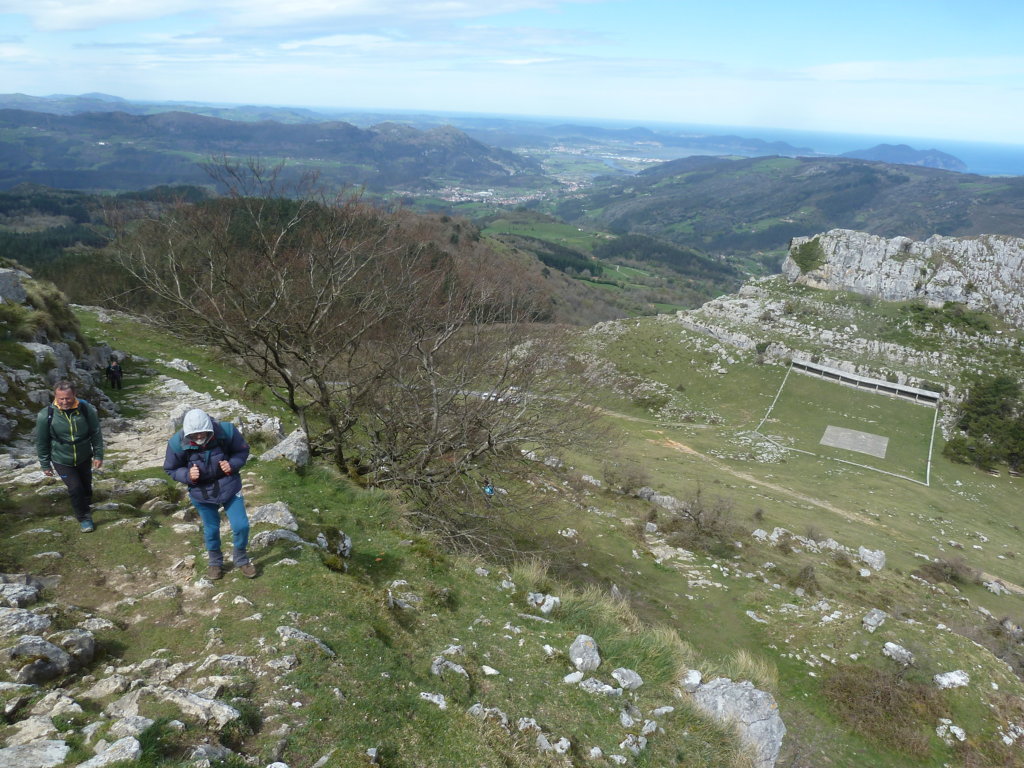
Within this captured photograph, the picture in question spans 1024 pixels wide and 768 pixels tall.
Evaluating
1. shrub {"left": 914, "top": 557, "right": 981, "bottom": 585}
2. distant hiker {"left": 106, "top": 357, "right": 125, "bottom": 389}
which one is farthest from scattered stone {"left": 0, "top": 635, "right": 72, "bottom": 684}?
shrub {"left": 914, "top": 557, "right": 981, "bottom": 585}

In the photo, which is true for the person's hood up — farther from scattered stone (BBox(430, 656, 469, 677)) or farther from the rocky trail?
scattered stone (BBox(430, 656, 469, 677))

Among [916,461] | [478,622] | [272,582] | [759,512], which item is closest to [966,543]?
[759,512]

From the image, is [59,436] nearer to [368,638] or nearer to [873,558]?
[368,638]

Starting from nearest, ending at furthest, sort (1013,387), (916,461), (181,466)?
(181,466)
(916,461)
(1013,387)

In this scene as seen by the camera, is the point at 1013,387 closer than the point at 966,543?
No

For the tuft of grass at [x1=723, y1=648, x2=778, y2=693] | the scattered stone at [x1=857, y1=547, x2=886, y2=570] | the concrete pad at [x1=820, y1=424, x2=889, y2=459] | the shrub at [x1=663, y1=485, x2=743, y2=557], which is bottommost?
the concrete pad at [x1=820, y1=424, x2=889, y2=459]

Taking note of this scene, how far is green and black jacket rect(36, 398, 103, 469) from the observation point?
8.84 m

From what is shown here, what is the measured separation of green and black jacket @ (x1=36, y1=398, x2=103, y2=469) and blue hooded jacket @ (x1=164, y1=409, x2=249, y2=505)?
2.15 meters

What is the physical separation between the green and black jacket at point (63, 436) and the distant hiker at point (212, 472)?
2.25m

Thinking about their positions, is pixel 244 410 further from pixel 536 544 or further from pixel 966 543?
pixel 966 543

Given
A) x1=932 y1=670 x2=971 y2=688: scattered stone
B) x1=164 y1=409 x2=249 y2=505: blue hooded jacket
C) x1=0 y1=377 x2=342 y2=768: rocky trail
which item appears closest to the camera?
x1=0 y1=377 x2=342 y2=768: rocky trail

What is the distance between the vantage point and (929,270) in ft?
241

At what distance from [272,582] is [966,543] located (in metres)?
41.5

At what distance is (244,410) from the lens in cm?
2052
